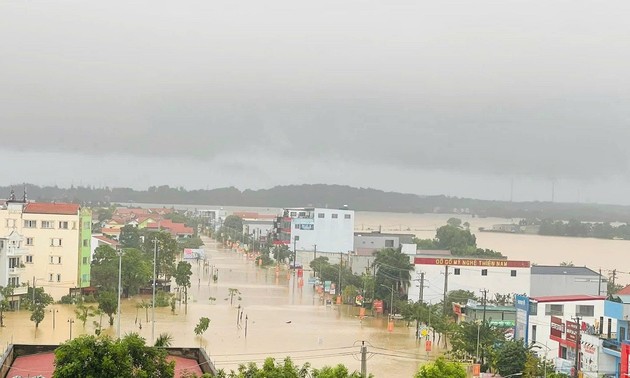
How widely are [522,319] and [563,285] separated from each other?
988cm

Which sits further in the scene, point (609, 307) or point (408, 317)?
point (408, 317)

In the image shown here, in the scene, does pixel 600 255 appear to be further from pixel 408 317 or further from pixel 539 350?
pixel 539 350

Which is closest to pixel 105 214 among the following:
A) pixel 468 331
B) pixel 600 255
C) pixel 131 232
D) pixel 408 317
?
pixel 131 232

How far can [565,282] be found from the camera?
32.0 metres

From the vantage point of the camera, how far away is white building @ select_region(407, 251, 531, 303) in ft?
103

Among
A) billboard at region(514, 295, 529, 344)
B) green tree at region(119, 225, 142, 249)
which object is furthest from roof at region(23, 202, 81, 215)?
billboard at region(514, 295, 529, 344)

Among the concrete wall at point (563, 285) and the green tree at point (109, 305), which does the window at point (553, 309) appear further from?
the green tree at point (109, 305)

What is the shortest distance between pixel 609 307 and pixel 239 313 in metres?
13.2

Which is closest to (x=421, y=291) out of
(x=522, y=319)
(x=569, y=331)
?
(x=522, y=319)

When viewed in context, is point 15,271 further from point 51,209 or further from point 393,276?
point 393,276

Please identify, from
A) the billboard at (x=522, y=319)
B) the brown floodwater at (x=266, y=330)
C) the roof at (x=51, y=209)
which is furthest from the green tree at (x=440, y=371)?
the roof at (x=51, y=209)

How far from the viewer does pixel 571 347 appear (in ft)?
65.0

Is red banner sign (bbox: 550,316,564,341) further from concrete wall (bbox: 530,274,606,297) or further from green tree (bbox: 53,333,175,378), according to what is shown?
green tree (bbox: 53,333,175,378)

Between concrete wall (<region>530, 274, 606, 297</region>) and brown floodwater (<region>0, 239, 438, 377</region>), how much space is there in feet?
17.9
